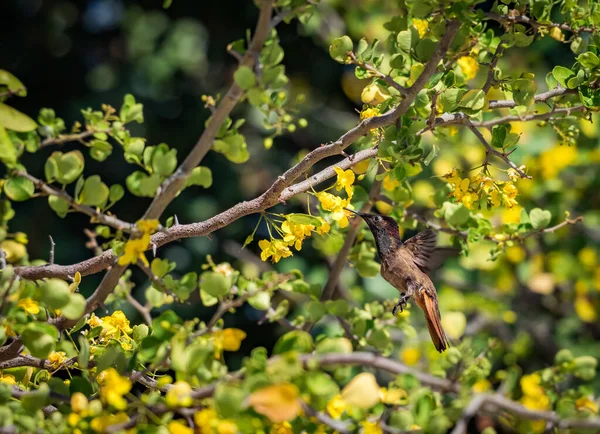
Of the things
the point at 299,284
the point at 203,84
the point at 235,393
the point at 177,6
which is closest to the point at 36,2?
the point at 177,6

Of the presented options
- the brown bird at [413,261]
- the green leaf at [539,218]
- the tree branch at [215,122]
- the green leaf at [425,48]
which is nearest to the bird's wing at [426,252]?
the brown bird at [413,261]

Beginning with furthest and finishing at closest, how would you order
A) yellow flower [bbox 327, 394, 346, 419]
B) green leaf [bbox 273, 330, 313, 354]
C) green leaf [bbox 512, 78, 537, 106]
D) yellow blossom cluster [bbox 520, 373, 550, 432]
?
yellow blossom cluster [bbox 520, 373, 550, 432] < green leaf [bbox 512, 78, 537, 106] < yellow flower [bbox 327, 394, 346, 419] < green leaf [bbox 273, 330, 313, 354]

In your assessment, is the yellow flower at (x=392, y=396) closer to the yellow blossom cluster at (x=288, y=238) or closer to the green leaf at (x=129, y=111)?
the yellow blossom cluster at (x=288, y=238)

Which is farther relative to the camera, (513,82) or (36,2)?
(36,2)

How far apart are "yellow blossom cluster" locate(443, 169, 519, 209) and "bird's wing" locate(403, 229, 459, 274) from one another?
15.8 inches

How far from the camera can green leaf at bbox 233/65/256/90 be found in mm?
768

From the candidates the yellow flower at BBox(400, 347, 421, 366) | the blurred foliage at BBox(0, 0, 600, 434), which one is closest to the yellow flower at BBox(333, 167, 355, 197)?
the blurred foliage at BBox(0, 0, 600, 434)

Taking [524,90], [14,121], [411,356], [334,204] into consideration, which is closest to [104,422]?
[14,121]

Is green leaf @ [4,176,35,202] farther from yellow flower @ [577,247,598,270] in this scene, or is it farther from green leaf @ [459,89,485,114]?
yellow flower @ [577,247,598,270]

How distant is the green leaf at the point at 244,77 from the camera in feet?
2.52

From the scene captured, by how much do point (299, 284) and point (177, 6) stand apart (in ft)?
7.34

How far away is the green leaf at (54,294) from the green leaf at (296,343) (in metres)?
0.25

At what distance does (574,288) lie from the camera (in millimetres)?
2816

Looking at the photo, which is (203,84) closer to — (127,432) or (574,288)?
(574,288)
